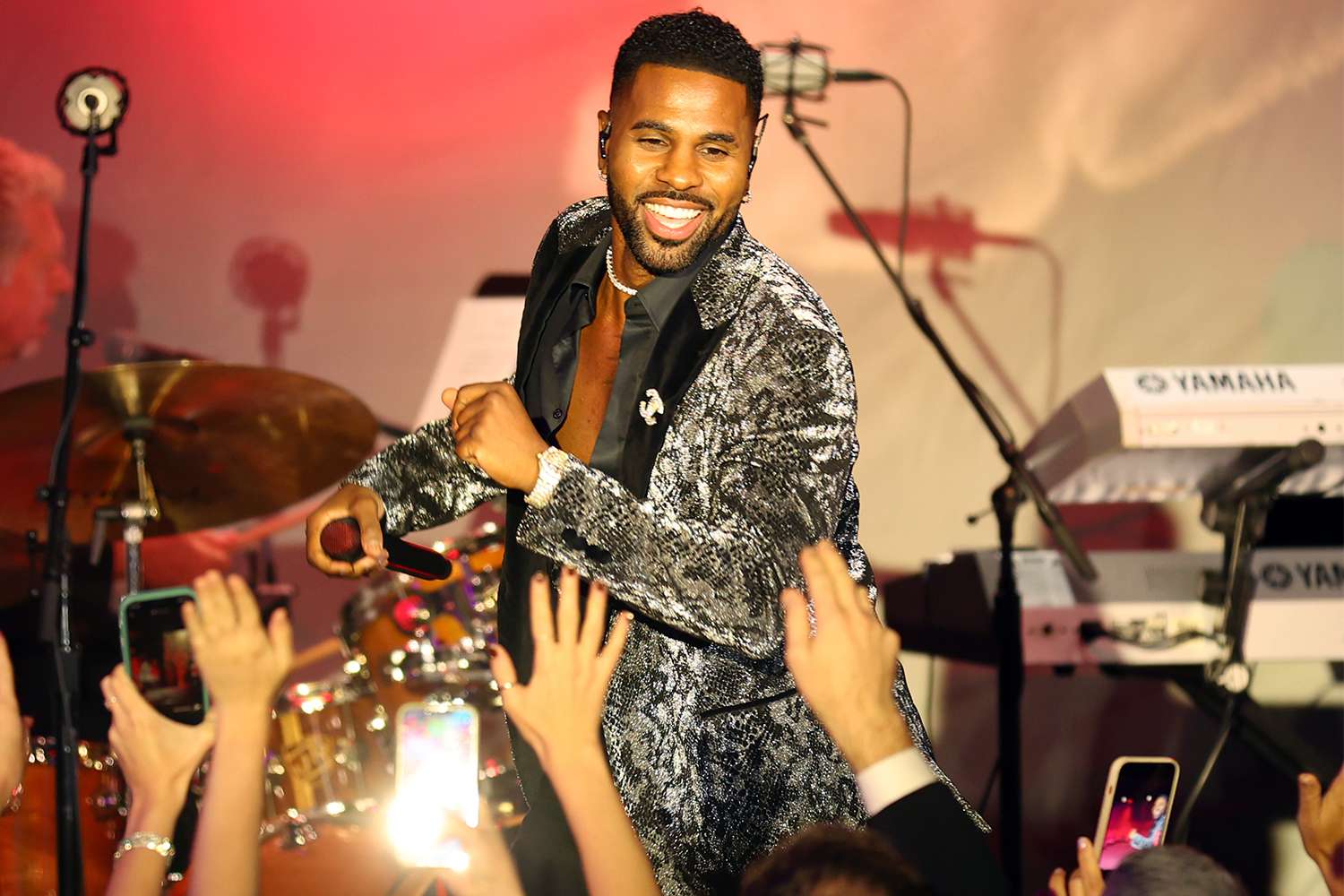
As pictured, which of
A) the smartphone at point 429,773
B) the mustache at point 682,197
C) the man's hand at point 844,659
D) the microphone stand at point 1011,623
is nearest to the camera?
the man's hand at point 844,659

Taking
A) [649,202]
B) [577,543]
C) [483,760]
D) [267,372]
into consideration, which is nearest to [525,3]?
[267,372]

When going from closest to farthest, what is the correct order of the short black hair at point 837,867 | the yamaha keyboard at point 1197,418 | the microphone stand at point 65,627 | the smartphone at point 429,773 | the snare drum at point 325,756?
the short black hair at point 837,867, the smartphone at point 429,773, the microphone stand at point 65,627, the yamaha keyboard at point 1197,418, the snare drum at point 325,756

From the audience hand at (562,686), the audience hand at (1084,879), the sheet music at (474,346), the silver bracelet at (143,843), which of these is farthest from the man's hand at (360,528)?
the sheet music at (474,346)

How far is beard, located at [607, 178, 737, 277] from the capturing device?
2.17 metres

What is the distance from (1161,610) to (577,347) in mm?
2023

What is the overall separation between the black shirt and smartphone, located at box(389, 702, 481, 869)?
0.65 m

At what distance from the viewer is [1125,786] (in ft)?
7.27

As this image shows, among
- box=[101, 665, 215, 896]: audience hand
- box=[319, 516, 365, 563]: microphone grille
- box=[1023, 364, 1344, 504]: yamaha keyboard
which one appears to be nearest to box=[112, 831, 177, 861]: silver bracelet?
box=[101, 665, 215, 896]: audience hand

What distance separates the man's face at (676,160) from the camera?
211cm

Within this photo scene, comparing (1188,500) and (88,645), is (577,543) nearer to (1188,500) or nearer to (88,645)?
(88,645)

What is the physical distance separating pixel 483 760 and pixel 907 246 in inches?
90.3

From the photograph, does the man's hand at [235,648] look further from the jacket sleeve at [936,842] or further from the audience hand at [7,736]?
the jacket sleeve at [936,842]

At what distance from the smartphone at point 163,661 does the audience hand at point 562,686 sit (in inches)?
36.0

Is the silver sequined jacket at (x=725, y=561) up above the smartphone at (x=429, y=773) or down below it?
above
